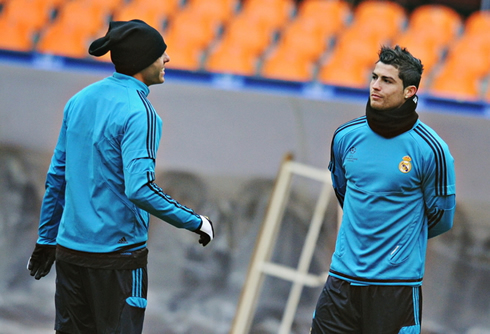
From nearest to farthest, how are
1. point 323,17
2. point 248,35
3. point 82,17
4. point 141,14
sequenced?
1. point 248,35
2. point 82,17
3. point 141,14
4. point 323,17

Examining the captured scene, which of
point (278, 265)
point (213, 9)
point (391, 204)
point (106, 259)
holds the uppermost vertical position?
point (213, 9)

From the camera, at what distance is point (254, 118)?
4727 mm

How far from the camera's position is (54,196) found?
2904mm

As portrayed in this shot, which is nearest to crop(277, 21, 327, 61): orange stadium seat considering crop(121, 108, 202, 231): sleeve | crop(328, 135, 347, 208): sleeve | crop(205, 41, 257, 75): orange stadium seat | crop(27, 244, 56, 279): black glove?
crop(205, 41, 257, 75): orange stadium seat

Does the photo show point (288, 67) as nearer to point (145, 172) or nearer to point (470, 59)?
point (470, 59)

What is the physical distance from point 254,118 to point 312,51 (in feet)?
9.81

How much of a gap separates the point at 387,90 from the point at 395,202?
0.47 m

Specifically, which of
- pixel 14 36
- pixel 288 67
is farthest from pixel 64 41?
pixel 288 67

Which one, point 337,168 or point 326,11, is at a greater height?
point 326,11

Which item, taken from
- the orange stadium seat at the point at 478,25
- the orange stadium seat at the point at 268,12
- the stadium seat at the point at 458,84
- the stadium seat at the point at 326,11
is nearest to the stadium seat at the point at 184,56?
the orange stadium seat at the point at 268,12

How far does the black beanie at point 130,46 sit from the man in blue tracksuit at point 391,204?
0.93 m

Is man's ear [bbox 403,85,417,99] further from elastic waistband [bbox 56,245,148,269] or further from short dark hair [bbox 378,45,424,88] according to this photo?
elastic waistband [bbox 56,245,148,269]

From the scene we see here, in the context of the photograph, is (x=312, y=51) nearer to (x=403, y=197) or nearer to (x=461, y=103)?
(x=461, y=103)

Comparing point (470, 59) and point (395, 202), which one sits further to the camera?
point (470, 59)
